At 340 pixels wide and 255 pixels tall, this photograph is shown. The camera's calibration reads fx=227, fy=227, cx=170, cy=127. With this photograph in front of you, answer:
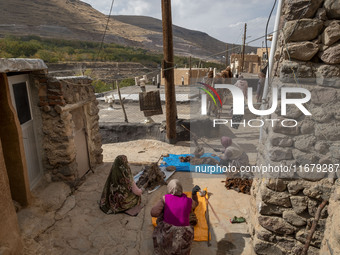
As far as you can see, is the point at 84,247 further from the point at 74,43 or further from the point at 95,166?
the point at 74,43

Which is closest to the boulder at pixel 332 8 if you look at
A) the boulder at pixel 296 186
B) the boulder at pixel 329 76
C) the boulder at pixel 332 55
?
the boulder at pixel 332 55

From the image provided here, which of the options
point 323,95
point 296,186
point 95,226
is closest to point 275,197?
point 296,186

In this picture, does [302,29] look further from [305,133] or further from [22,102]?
[22,102]

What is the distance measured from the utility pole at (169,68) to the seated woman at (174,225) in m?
4.94

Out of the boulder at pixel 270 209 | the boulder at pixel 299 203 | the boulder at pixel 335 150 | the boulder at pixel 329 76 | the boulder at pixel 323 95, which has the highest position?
the boulder at pixel 329 76

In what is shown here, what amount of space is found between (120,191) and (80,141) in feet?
6.08

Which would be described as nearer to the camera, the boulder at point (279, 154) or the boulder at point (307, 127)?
the boulder at point (307, 127)

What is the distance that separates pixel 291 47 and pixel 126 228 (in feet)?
11.9

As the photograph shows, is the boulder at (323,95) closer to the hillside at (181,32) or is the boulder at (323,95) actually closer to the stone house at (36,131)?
the stone house at (36,131)

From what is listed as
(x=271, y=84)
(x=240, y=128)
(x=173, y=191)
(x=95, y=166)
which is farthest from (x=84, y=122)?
(x=240, y=128)

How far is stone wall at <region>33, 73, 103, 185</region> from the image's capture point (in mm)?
4281

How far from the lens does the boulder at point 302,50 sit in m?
2.42

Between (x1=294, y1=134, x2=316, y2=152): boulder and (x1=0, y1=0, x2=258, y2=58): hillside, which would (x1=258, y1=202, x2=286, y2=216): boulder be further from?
(x1=0, y1=0, x2=258, y2=58): hillside

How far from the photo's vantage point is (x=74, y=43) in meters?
40.7
